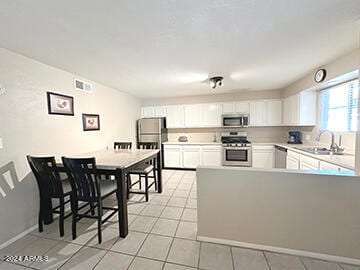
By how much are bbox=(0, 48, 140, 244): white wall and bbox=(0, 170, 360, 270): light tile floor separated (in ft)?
1.26

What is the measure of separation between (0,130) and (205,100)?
4375mm

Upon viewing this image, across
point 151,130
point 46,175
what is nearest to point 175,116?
point 151,130

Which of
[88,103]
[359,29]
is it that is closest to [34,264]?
[88,103]

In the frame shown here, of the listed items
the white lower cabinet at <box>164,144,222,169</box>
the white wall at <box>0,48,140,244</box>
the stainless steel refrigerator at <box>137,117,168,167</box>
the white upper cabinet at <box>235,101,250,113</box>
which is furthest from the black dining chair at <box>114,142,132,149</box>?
the white upper cabinet at <box>235,101,250,113</box>

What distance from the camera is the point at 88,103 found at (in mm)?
3211

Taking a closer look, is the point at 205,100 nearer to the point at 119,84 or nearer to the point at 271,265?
the point at 119,84

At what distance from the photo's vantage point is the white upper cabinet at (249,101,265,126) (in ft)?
15.0

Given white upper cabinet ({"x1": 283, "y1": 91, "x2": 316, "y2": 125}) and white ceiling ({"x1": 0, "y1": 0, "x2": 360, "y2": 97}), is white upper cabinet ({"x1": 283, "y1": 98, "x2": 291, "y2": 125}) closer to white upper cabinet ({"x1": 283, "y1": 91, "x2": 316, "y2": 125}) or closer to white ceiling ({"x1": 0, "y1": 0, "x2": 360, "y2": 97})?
white upper cabinet ({"x1": 283, "y1": 91, "x2": 316, "y2": 125})

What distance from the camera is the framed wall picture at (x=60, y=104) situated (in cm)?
246

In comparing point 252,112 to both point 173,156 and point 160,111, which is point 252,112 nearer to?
point 173,156

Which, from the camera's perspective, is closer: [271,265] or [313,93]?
[271,265]

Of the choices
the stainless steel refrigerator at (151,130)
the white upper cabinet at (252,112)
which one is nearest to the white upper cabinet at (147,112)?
the white upper cabinet at (252,112)

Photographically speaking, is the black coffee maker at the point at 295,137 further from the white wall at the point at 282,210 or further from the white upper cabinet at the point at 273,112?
the white wall at the point at 282,210

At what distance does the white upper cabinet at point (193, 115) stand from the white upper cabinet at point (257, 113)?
57.0 inches
